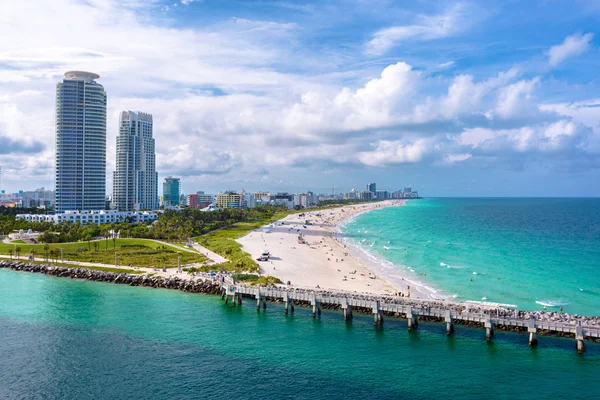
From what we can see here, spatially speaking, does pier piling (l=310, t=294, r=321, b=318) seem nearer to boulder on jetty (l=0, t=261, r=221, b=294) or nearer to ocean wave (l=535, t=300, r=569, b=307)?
boulder on jetty (l=0, t=261, r=221, b=294)

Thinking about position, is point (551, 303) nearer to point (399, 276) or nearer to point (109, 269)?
point (399, 276)

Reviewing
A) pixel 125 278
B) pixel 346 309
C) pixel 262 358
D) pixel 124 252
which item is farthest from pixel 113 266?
pixel 262 358

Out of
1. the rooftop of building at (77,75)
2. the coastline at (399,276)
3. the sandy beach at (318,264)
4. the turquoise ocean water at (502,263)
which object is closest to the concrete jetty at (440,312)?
the sandy beach at (318,264)

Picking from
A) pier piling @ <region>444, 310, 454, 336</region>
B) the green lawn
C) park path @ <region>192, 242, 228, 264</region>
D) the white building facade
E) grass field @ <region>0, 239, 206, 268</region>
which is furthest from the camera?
the white building facade

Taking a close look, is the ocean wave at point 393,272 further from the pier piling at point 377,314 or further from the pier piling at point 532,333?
the pier piling at point 532,333

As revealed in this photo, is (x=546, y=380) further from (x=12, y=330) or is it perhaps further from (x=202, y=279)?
(x=12, y=330)

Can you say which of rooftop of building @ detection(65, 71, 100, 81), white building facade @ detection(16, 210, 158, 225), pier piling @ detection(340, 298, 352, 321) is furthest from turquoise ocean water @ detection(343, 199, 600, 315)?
rooftop of building @ detection(65, 71, 100, 81)
